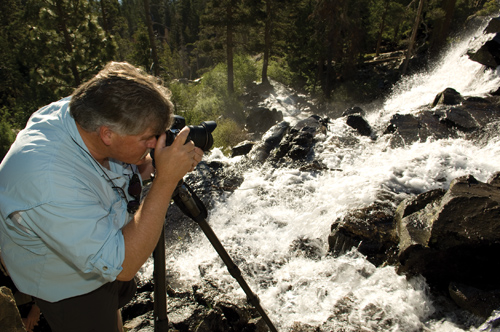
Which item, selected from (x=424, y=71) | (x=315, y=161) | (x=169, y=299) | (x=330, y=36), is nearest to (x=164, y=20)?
Result: (x=330, y=36)

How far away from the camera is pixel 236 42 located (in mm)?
19141

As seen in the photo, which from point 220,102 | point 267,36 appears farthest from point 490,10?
point 220,102

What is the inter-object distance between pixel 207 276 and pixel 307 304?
1.25 metres

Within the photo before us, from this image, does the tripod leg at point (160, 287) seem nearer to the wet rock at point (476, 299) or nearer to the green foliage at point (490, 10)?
the wet rock at point (476, 299)

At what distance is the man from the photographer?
112 cm

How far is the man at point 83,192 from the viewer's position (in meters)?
1.12

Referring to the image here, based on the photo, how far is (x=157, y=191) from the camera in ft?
4.32

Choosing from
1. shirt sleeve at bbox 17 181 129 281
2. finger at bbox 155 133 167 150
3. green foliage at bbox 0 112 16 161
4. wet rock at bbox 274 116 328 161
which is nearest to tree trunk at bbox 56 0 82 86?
green foliage at bbox 0 112 16 161

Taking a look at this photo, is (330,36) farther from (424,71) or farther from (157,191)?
(157,191)

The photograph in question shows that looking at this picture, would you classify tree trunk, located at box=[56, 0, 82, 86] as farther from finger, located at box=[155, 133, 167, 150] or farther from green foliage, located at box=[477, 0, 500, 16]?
green foliage, located at box=[477, 0, 500, 16]

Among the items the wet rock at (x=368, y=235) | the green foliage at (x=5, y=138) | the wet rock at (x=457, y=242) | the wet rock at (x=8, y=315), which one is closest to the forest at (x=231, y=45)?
the green foliage at (x=5, y=138)

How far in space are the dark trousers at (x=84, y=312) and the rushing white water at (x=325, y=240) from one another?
1763 millimetres

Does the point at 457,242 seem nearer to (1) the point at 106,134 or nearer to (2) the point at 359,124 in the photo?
(1) the point at 106,134

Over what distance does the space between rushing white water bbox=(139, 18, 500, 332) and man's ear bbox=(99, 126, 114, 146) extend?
2.43 metres
